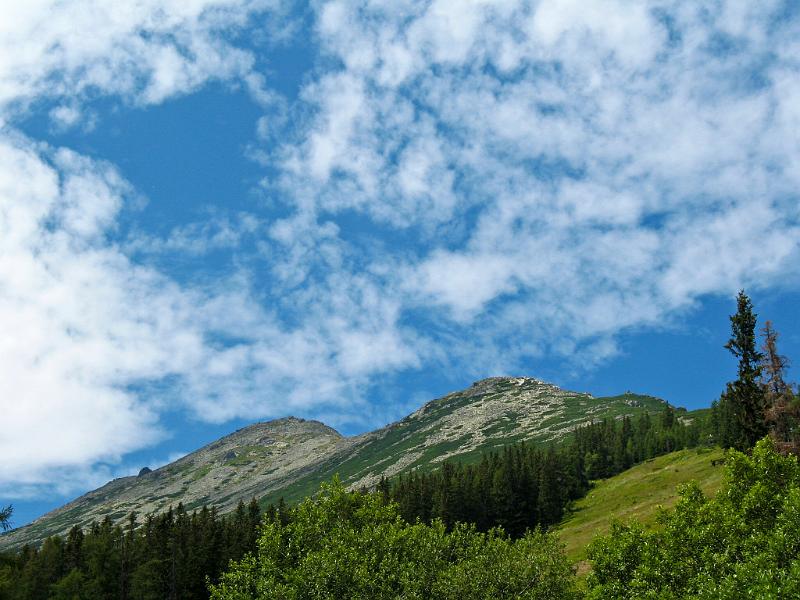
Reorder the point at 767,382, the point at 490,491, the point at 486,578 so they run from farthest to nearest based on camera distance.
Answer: the point at 490,491 < the point at 767,382 < the point at 486,578

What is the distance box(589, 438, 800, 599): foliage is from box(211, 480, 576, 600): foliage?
4282 mm

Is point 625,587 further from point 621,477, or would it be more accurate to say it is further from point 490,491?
point 621,477

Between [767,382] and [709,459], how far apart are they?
76973 mm

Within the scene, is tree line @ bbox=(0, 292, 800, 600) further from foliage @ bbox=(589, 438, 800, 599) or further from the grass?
the grass

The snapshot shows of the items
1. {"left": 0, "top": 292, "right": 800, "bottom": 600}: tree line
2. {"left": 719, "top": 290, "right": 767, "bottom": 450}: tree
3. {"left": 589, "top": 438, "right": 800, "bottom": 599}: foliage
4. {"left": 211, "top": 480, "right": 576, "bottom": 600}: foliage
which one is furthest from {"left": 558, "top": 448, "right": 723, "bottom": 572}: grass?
{"left": 589, "top": 438, "right": 800, "bottom": 599}: foliage

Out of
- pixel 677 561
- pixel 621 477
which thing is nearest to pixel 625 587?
pixel 677 561

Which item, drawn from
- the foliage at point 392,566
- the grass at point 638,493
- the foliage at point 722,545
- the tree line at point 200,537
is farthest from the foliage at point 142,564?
the foliage at point 722,545

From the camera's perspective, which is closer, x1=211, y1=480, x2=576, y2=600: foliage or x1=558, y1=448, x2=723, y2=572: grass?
x1=211, y1=480, x2=576, y2=600: foliage

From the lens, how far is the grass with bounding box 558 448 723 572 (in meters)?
113

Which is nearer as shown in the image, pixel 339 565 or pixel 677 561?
pixel 677 561

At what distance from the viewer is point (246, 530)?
123750 millimetres

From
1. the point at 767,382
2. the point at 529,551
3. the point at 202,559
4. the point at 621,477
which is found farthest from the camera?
the point at 621,477

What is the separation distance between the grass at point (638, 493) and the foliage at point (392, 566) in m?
44.6

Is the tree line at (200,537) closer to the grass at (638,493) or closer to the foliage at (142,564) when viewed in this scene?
the foliage at (142,564)
